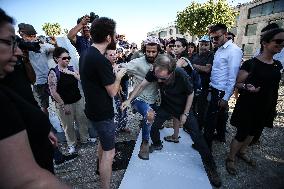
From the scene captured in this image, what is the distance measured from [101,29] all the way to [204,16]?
2921 cm

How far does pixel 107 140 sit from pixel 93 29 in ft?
4.53

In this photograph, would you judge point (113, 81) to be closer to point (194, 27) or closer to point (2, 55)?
point (2, 55)

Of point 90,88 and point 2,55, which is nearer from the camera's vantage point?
point 2,55

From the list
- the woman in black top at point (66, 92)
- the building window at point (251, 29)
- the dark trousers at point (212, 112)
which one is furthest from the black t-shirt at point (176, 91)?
the building window at point (251, 29)

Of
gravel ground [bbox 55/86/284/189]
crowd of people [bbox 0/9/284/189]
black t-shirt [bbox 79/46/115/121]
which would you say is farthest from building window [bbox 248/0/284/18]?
black t-shirt [bbox 79/46/115/121]

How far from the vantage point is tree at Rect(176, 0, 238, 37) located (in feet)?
91.7

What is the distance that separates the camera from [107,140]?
9.39ft

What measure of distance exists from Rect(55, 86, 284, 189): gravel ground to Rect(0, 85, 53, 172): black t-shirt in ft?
7.65

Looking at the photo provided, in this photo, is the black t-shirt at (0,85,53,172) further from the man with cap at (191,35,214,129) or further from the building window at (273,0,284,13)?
the building window at (273,0,284,13)

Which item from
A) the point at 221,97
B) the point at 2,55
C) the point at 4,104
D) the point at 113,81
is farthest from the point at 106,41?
the point at 221,97

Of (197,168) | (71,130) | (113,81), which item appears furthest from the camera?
(71,130)

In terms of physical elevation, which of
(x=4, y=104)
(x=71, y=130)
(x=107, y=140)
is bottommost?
(x=71, y=130)

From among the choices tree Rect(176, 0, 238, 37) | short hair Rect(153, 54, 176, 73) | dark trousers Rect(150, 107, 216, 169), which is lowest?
dark trousers Rect(150, 107, 216, 169)

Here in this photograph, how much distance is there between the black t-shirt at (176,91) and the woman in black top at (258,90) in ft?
2.73
